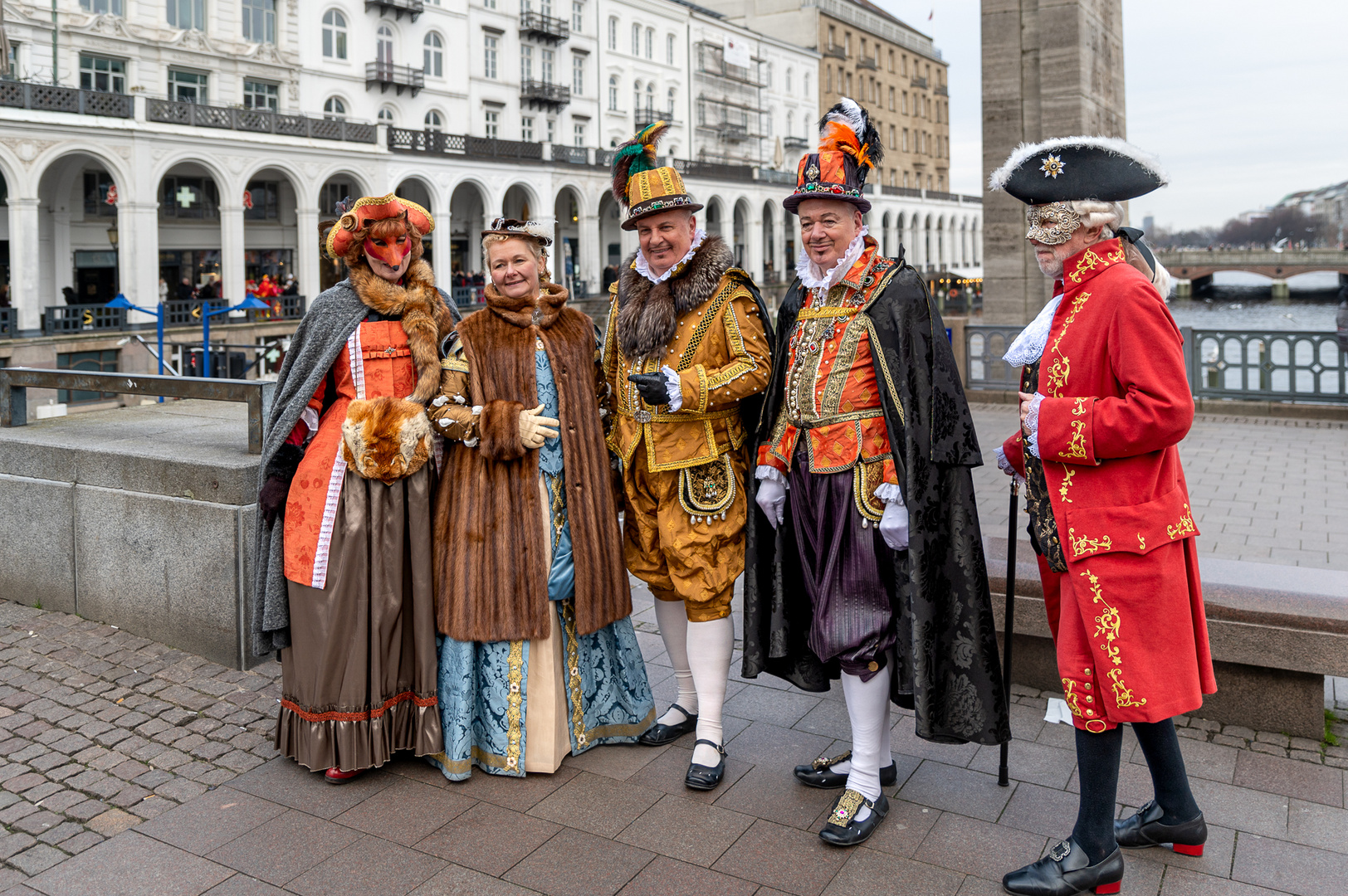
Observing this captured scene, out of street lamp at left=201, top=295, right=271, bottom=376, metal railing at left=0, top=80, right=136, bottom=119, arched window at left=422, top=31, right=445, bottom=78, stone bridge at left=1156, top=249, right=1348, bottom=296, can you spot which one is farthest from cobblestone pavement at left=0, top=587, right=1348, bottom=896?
stone bridge at left=1156, top=249, right=1348, bottom=296

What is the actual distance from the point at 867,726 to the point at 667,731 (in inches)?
39.7

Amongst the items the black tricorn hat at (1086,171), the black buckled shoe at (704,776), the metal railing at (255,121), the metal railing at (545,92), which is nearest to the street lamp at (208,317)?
the metal railing at (255,121)

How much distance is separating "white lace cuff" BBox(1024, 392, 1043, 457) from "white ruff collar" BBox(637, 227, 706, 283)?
1.46 metres

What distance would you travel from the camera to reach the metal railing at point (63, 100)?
28.8 metres

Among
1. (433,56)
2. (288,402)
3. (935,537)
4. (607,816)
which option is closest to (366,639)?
(288,402)

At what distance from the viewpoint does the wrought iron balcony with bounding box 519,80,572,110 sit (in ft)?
158

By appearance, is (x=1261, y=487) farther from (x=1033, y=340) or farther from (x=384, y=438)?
(x=384, y=438)

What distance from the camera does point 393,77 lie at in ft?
136

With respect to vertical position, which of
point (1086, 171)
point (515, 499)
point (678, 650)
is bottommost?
point (678, 650)

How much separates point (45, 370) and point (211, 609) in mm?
2149

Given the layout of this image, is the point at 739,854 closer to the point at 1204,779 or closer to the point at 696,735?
the point at 696,735

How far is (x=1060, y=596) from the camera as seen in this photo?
3.31 metres

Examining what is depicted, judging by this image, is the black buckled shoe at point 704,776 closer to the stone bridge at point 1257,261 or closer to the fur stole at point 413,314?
the fur stole at point 413,314

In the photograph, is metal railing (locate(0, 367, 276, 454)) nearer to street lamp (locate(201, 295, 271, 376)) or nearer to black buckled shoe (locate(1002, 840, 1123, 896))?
black buckled shoe (locate(1002, 840, 1123, 896))
